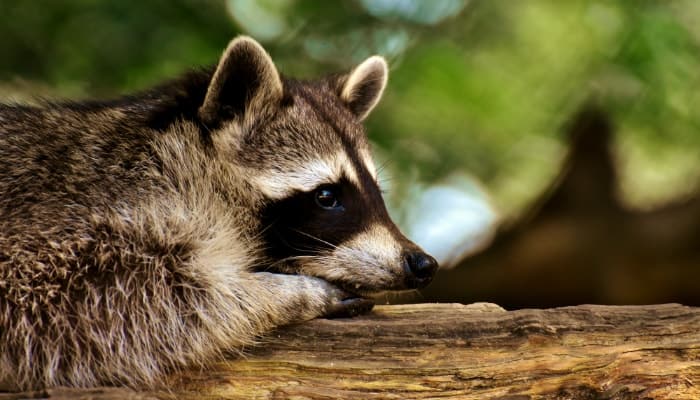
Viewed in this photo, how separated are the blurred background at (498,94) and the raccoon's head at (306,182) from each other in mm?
1962

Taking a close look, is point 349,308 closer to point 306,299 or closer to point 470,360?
point 306,299

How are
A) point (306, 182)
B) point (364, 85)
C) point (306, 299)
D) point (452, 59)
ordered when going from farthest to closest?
point (452, 59)
point (364, 85)
point (306, 182)
point (306, 299)

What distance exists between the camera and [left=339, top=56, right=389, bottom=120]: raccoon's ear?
16.3 ft

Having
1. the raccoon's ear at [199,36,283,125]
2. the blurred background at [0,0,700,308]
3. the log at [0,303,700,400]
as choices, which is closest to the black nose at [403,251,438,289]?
the log at [0,303,700,400]

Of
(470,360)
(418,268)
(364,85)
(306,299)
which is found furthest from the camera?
(364,85)

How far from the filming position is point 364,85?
5.07 meters

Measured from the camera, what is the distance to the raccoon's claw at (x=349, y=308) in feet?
12.4

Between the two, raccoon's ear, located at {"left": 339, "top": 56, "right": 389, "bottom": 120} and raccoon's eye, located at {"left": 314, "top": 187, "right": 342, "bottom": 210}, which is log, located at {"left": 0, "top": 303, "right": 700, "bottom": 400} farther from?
raccoon's ear, located at {"left": 339, "top": 56, "right": 389, "bottom": 120}

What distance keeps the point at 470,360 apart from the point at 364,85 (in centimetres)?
206

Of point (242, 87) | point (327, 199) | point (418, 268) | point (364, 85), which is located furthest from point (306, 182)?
point (364, 85)

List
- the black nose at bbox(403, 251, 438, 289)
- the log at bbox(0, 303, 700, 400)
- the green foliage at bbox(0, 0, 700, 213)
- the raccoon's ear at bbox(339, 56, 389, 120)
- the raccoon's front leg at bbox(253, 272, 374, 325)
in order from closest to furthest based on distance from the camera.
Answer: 1. the log at bbox(0, 303, 700, 400)
2. the raccoon's front leg at bbox(253, 272, 374, 325)
3. the black nose at bbox(403, 251, 438, 289)
4. the raccoon's ear at bbox(339, 56, 389, 120)
5. the green foliage at bbox(0, 0, 700, 213)

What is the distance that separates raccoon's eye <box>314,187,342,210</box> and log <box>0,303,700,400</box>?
2.05 feet

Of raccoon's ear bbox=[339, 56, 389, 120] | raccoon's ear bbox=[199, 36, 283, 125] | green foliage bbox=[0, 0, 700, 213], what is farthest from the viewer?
green foliage bbox=[0, 0, 700, 213]

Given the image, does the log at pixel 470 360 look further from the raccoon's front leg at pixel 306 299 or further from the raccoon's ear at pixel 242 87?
the raccoon's ear at pixel 242 87
